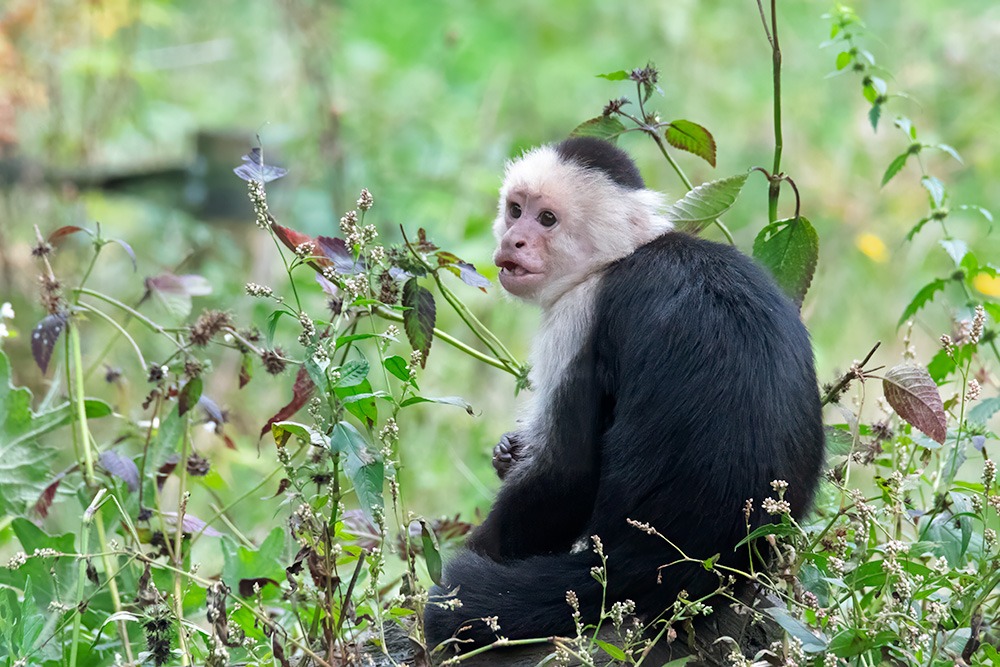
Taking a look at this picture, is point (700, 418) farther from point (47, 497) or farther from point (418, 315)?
point (47, 497)

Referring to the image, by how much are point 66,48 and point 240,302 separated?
1575 mm

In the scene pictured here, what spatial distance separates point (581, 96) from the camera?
6457 millimetres

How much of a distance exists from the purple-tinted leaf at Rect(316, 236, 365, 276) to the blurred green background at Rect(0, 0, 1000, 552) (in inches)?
99.1

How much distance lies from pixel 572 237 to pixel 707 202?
30 cm

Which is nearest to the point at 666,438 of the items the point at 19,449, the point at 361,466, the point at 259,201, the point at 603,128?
the point at 361,466

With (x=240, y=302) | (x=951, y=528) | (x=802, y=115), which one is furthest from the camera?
(x=802, y=115)

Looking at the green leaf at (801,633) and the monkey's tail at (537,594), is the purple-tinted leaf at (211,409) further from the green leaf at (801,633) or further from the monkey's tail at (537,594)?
the green leaf at (801,633)

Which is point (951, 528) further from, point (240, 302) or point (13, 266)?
point (13, 266)

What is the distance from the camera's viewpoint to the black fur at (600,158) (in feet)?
8.17

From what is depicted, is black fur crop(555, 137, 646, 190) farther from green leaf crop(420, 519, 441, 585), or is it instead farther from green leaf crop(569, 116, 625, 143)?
green leaf crop(420, 519, 441, 585)

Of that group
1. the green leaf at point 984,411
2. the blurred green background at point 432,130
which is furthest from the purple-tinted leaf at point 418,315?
the blurred green background at point 432,130

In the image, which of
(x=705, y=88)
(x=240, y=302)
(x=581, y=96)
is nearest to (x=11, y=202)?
(x=240, y=302)

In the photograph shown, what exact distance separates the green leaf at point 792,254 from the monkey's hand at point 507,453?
665mm

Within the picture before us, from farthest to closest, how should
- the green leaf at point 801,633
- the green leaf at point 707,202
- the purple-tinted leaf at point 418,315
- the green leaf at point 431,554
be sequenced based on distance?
the green leaf at point 707,202 < the purple-tinted leaf at point 418,315 < the green leaf at point 431,554 < the green leaf at point 801,633
